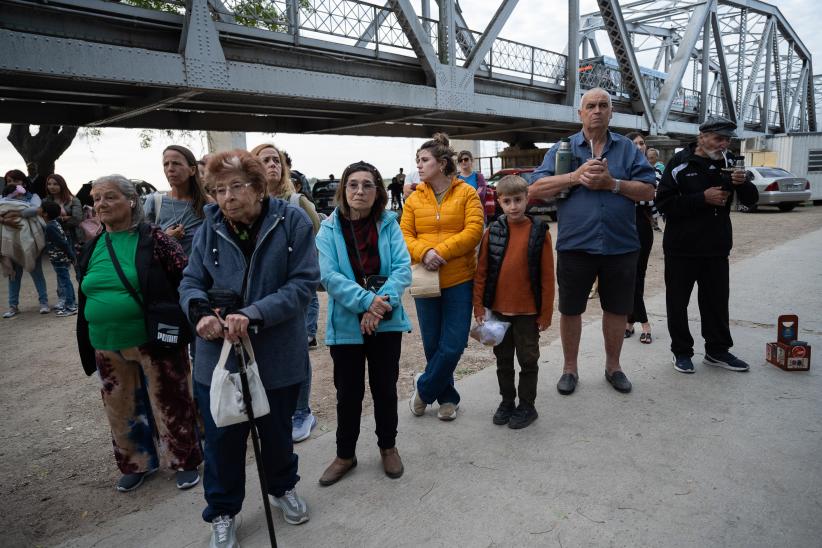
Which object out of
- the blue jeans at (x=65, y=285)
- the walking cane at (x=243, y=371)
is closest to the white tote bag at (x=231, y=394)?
the walking cane at (x=243, y=371)

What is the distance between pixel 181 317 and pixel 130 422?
0.72 metres

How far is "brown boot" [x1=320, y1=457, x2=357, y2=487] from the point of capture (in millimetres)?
2670

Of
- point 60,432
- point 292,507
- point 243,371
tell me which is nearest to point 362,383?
point 292,507

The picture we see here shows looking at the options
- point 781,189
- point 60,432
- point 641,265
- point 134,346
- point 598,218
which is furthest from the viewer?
point 781,189

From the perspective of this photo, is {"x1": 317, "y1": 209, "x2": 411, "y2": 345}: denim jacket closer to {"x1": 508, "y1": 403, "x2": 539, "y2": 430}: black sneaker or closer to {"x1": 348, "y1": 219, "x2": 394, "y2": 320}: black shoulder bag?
{"x1": 348, "y1": 219, "x2": 394, "y2": 320}: black shoulder bag

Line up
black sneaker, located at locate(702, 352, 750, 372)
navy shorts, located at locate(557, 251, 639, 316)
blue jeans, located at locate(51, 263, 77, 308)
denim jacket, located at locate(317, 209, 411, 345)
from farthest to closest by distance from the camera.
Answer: blue jeans, located at locate(51, 263, 77, 308), black sneaker, located at locate(702, 352, 750, 372), navy shorts, located at locate(557, 251, 639, 316), denim jacket, located at locate(317, 209, 411, 345)

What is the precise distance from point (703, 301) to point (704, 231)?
22.2 inches

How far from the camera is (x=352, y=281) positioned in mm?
2584

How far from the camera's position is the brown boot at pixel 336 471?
267 cm

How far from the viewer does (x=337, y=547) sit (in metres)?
2.19

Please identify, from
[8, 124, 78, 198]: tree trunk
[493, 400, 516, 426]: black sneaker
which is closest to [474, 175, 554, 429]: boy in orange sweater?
[493, 400, 516, 426]: black sneaker

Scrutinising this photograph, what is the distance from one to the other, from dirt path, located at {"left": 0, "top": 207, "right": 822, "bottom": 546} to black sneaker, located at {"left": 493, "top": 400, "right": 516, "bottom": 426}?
14.6 inches

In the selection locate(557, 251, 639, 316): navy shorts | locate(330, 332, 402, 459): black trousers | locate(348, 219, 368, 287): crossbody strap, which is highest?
locate(348, 219, 368, 287): crossbody strap

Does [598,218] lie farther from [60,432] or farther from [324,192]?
[324,192]
